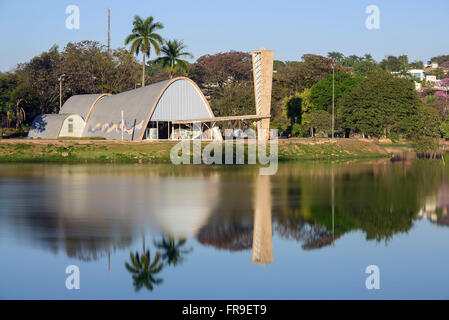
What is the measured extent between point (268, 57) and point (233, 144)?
33.9ft

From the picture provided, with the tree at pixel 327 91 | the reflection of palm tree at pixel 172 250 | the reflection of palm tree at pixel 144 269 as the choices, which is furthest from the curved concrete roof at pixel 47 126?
the reflection of palm tree at pixel 144 269

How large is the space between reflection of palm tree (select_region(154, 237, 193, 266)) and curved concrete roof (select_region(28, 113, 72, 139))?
209 feet

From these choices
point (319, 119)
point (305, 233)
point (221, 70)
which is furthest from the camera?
point (221, 70)

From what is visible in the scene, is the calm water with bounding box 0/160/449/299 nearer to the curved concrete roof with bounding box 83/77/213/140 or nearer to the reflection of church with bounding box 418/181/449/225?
the reflection of church with bounding box 418/181/449/225

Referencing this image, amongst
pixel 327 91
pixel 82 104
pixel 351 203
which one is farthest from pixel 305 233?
pixel 327 91

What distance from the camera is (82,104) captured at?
8950 centimetres

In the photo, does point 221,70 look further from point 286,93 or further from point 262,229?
point 262,229

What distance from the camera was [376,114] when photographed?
267ft

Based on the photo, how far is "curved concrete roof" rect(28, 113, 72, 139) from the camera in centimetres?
8175

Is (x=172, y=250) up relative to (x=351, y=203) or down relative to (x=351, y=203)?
down

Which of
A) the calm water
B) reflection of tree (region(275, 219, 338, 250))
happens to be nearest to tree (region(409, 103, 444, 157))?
the calm water

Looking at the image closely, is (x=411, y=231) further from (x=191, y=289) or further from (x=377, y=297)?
(x=191, y=289)

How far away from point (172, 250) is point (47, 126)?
67.6m

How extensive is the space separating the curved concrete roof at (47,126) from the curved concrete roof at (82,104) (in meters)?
3.73
